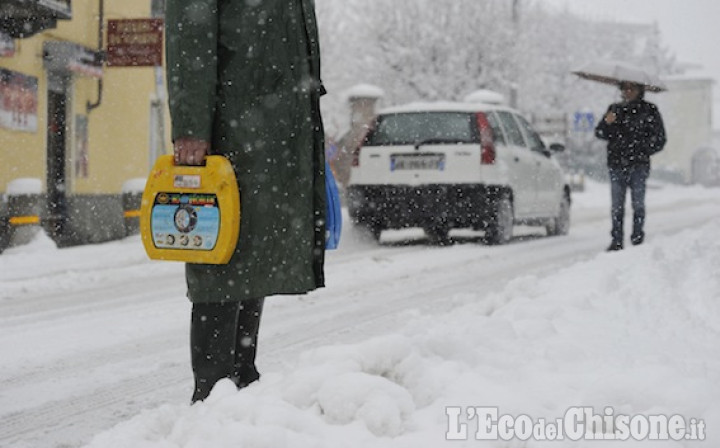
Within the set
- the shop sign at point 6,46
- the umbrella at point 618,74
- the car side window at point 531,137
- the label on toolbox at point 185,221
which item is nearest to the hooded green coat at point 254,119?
the label on toolbox at point 185,221

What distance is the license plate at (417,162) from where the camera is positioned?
36.8 feet

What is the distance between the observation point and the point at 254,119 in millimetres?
3143

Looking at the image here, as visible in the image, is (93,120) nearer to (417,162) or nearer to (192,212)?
(417,162)

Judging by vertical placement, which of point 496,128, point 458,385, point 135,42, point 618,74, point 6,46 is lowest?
point 458,385

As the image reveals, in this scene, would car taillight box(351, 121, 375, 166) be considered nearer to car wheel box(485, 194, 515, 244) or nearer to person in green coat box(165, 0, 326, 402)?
car wheel box(485, 194, 515, 244)

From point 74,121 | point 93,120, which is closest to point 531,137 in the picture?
point 74,121

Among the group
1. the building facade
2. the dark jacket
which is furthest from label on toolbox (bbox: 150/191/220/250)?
the building facade

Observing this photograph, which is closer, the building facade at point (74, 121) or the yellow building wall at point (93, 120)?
the building facade at point (74, 121)

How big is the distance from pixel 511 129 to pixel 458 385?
9478mm

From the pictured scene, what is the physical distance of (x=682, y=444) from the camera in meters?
2.59

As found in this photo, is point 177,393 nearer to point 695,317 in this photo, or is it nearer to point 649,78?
point 695,317

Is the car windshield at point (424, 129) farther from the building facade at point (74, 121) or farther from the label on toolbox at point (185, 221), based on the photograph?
the label on toolbox at point (185, 221)

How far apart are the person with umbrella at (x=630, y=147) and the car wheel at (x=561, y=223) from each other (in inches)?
145

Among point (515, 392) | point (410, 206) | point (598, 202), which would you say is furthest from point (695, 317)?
point (598, 202)
